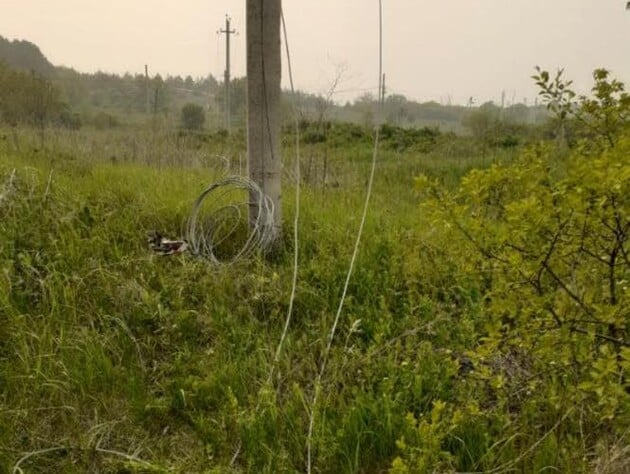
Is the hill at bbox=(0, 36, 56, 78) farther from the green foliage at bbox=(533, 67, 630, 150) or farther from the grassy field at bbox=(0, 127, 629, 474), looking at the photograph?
the green foliage at bbox=(533, 67, 630, 150)

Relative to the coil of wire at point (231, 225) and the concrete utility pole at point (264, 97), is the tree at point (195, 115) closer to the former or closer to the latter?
the coil of wire at point (231, 225)

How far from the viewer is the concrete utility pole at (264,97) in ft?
9.75

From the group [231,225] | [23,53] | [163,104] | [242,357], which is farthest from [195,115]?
[242,357]

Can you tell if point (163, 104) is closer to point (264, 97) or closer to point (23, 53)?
point (264, 97)

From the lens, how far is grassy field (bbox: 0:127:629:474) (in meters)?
1.72

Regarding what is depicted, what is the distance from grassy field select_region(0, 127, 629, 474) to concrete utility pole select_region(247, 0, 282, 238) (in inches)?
18.3

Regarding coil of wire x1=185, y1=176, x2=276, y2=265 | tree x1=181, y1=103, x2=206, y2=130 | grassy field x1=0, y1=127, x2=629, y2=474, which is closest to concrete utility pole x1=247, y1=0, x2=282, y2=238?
coil of wire x1=185, y1=176, x2=276, y2=265

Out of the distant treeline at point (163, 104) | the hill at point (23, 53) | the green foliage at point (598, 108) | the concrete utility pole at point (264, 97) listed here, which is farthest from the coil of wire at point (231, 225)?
the hill at point (23, 53)

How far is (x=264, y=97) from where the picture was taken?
10.1ft

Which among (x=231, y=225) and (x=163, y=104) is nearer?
(x=231, y=225)

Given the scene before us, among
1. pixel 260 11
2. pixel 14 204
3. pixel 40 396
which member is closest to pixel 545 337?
pixel 40 396

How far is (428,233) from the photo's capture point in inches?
118

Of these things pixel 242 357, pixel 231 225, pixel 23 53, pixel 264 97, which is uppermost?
pixel 23 53

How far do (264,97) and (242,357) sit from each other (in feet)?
5.39
